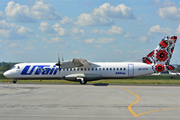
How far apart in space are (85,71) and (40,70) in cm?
811

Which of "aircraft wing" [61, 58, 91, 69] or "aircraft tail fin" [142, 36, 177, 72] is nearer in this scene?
"aircraft wing" [61, 58, 91, 69]

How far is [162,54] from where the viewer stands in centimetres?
3597

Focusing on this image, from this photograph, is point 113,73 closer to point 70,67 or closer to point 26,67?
point 70,67

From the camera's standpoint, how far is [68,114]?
11367 mm

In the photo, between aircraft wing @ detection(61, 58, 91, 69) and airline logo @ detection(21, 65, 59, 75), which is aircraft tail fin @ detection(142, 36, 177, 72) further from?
airline logo @ detection(21, 65, 59, 75)

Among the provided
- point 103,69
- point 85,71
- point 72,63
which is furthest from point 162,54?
point 72,63

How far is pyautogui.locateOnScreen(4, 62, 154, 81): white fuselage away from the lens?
35500 millimetres

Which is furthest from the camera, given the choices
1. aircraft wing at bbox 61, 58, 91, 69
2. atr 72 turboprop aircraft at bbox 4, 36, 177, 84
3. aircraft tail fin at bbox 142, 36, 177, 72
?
aircraft tail fin at bbox 142, 36, 177, 72

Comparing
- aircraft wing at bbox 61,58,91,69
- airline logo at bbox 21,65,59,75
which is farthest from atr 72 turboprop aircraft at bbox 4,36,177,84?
aircraft wing at bbox 61,58,91,69

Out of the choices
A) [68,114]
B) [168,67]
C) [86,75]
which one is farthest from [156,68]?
[68,114]

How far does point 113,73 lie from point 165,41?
427 inches

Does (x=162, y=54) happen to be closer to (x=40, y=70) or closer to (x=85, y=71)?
(x=85, y=71)

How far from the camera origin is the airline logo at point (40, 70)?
36.3 metres

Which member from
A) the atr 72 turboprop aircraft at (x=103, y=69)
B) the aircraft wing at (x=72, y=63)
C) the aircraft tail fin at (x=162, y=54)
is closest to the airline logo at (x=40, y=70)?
the atr 72 turboprop aircraft at (x=103, y=69)
